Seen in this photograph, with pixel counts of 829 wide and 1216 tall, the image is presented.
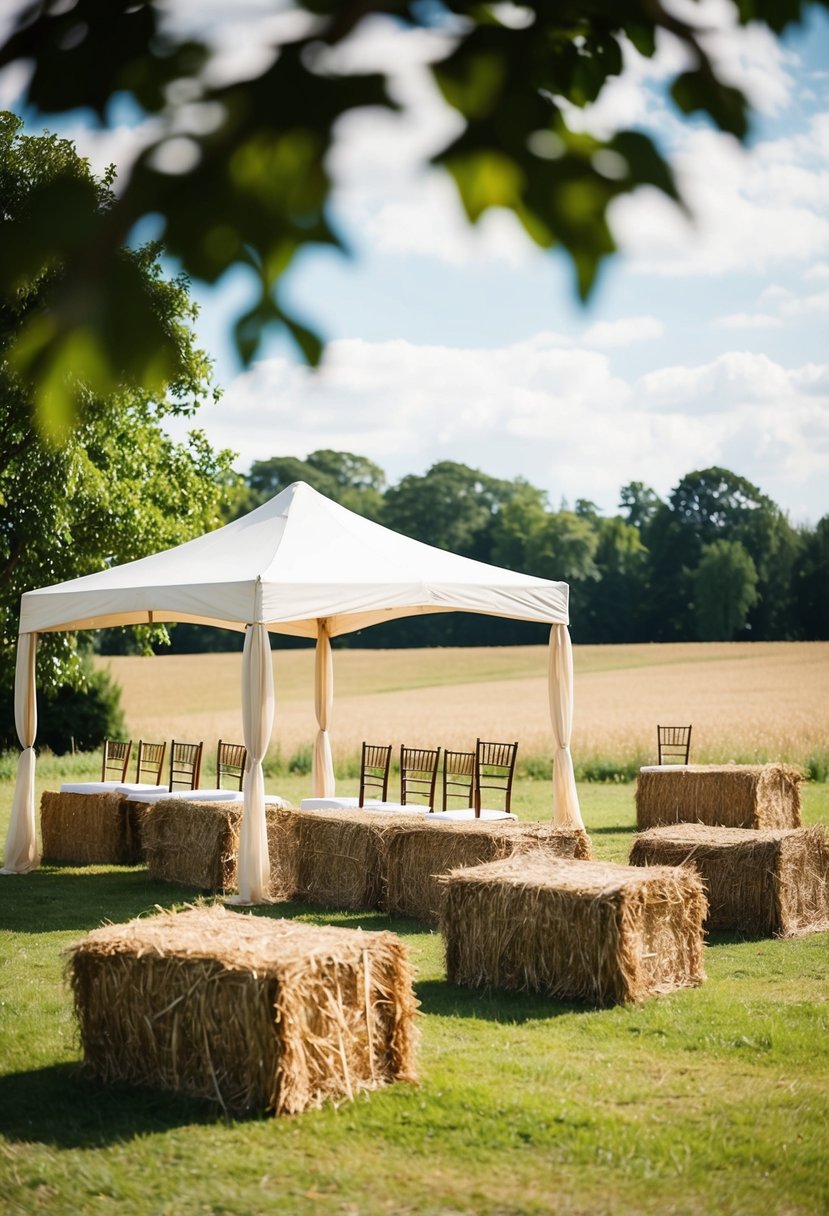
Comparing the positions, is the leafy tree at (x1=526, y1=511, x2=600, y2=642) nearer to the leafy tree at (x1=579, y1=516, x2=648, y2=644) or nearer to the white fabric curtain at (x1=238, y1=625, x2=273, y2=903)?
the leafy tree at (x1=579, y1=516, x2=648, y2=644)

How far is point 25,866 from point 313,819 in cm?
316

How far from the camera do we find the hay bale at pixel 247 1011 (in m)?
4.76

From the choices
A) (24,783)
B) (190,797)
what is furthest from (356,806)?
(24,783)

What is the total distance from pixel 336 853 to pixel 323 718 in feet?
14.2

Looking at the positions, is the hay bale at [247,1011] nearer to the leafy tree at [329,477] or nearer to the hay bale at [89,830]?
the hay bale at [89,830]

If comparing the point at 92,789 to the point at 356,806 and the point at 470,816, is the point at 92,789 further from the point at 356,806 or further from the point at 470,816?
the point at 470,816

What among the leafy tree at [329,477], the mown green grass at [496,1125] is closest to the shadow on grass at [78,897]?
the mown green grass at [496,1125]

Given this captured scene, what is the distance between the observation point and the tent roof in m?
10.1

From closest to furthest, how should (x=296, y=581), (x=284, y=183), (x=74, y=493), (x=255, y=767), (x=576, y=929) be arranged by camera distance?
(x=284, y=183) → (x=576, y=929) → (x=255, y=767) → (x=296, y=581) → (x=74, y=493)

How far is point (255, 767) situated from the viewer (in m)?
9.84

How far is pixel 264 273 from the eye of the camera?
2.04 meters

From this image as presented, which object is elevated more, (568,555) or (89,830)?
(568,555)

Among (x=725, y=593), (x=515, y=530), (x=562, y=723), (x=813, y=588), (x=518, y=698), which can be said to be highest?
(x=515, y=530)

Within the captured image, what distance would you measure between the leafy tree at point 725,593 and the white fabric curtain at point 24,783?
173ft
